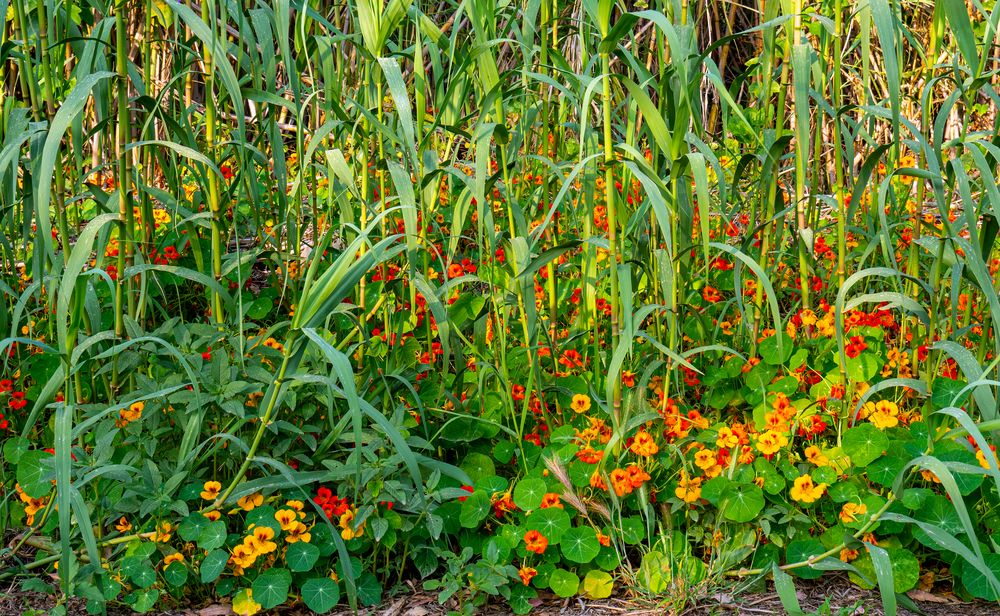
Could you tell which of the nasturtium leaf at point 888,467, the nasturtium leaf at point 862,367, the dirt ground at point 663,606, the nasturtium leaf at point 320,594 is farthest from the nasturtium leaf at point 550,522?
the nasturtium leaf at point 862,367

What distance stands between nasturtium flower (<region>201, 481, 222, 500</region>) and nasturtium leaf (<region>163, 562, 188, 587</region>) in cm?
12

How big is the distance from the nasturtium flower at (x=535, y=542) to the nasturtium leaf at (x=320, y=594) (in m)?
0.34

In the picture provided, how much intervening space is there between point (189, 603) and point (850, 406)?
4.21 feet

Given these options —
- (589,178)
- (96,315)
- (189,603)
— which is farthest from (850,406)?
(96,315)

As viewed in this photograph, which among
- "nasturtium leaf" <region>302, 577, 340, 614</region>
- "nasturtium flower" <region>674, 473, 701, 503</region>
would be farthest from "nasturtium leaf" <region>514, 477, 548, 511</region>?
"nasturtium leaf" <region>302, 577, 340, 614</region>

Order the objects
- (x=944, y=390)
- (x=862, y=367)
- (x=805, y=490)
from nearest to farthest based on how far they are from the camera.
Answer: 1. (x=805, y=490)
2. (x=944, y=390)
3. (x=862, y=367)

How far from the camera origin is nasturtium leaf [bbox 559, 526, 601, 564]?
1667mm

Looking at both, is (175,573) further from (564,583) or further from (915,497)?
(915,497)

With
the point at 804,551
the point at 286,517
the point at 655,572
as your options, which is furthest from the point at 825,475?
the point at 286,517

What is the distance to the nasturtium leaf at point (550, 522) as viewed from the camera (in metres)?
1.69

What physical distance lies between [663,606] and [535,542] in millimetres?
241

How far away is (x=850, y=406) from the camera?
1859 mm

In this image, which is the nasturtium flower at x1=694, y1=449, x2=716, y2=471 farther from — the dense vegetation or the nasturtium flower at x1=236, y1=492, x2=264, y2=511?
the nasturtium flower at x1=236, y1=492, x2=264, y2=511

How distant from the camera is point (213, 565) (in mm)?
1608
